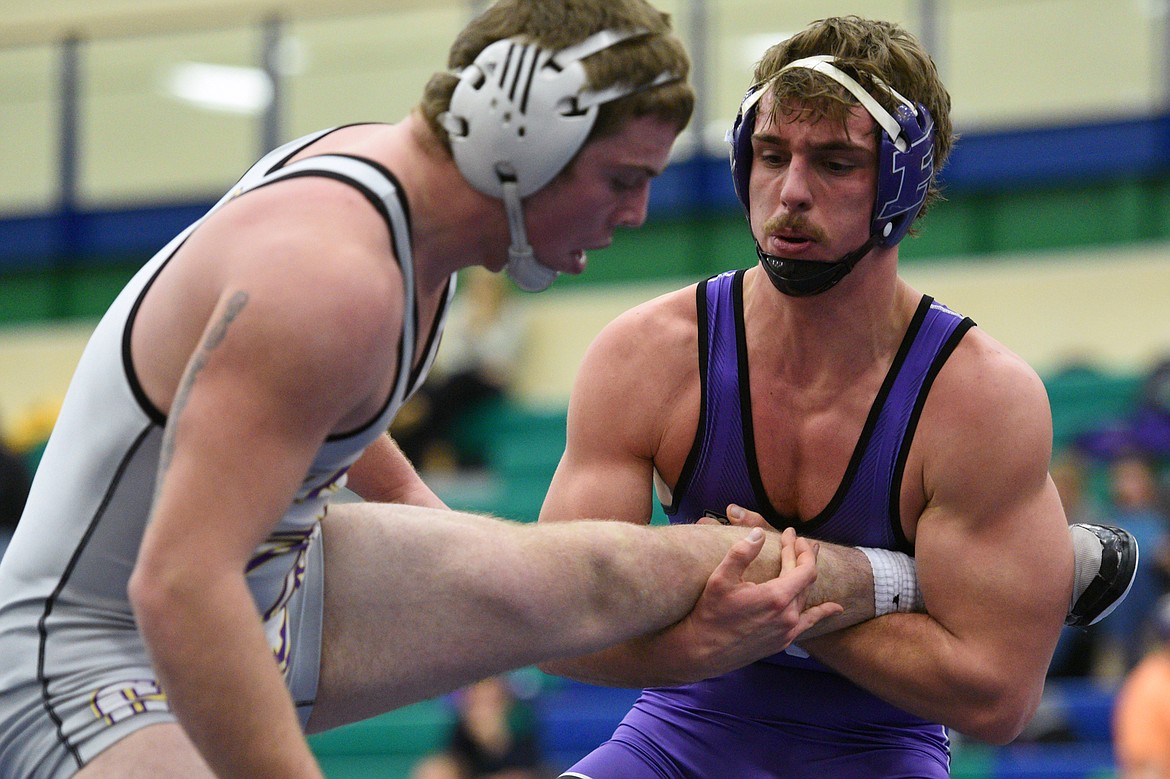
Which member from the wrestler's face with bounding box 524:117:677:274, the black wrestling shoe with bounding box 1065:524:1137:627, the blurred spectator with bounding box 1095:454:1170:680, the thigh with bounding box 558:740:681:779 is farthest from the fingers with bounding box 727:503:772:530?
the blurred spectator with bounding box 1095:454:1170:680

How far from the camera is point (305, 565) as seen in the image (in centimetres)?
301

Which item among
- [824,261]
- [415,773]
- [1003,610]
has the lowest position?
[415,773]

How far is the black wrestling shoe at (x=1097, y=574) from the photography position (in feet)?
11.6

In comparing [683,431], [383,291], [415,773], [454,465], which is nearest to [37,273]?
[454,465]

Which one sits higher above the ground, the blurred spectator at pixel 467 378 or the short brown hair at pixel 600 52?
the short brown hair at pixel 600 52

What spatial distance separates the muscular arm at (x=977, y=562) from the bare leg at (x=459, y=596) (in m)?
0.33

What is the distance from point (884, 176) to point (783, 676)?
3.93 ft

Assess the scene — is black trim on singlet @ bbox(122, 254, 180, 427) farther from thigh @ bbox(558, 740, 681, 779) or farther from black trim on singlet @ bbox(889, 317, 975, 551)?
black trim on singlet @ bbox(889, 317, 975, 551)

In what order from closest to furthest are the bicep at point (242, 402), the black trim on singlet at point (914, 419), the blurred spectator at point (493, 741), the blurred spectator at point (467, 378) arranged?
1. the bicep at point (242, 402)
2. the black trim on singlet at point (914, 419)
3. the blurred spectator at point (493, 741)
4. the blurred spectator at point (467, 378)

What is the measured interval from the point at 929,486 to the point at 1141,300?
24.6 feet

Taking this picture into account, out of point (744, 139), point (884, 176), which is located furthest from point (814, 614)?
point (744, 139)

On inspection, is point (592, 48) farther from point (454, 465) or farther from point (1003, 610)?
point (454, 465)

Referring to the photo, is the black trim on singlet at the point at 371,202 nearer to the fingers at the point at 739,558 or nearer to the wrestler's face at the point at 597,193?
the wrestler's face at the point at 597,193

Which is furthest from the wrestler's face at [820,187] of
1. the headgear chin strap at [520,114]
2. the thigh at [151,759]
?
the thigh at [151,759]
